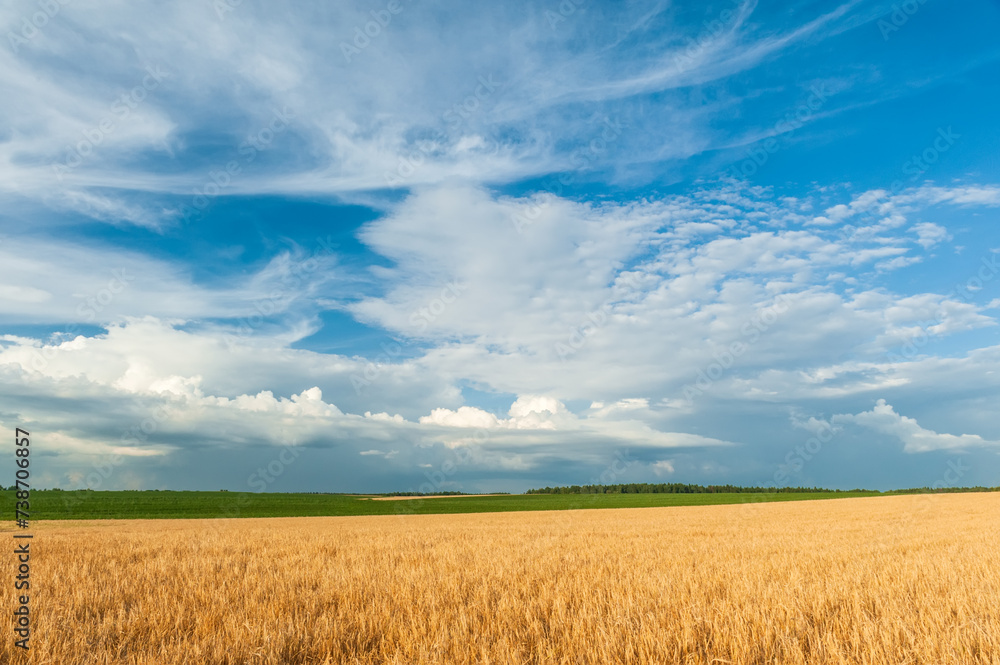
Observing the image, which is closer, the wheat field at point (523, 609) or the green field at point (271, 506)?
the wheat field at point (523, 609)

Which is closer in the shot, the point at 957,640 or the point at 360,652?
the point at 957,640

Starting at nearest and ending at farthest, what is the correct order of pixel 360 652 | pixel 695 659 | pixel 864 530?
1. pixel 695 659
2. pixel 360 652
3. pixel 864 530

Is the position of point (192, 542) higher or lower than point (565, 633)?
lower

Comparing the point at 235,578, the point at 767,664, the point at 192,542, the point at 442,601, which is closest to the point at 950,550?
the point at 767,664

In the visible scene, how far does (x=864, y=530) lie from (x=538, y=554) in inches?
575

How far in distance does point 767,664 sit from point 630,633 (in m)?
1.25

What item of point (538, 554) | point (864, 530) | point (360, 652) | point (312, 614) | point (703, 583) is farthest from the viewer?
point (864, 530)

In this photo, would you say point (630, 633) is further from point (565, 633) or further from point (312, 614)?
point (312, 614)

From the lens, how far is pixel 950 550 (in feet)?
44.8

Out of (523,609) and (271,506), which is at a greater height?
(523,609)

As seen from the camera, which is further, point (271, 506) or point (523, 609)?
point (271, 506)

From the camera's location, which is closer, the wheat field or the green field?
the wheat field

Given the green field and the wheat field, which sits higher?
the wheat field

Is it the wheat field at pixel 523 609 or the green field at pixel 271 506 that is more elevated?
the wheat field at pixel 523 609
